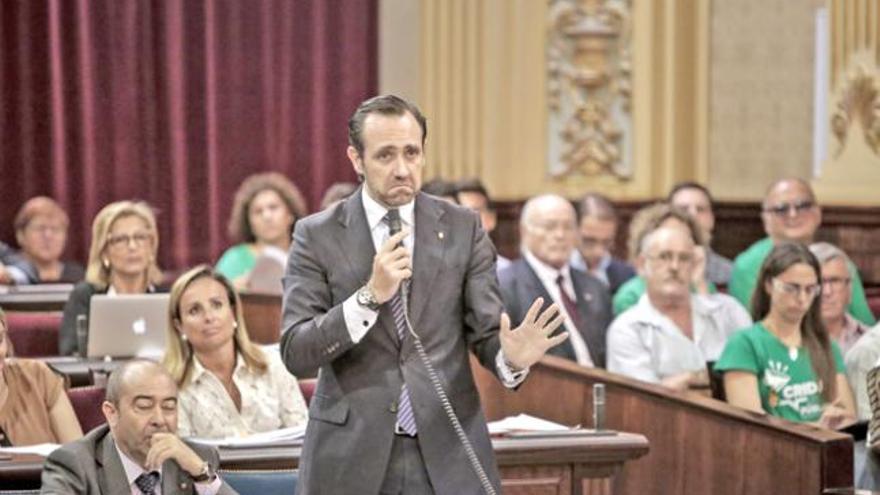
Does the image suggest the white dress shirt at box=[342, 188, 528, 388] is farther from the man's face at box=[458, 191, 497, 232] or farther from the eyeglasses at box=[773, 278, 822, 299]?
the man's face at box=[458, 191, 497, 232]

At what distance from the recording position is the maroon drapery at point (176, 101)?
8898mm

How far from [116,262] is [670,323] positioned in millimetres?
1885

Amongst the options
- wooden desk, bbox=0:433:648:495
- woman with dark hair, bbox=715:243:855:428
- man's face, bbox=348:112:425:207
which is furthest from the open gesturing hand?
woman with dark hair, bbox=715:243:855:428

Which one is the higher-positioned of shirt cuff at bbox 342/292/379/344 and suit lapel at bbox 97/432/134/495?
shirt cuff at bbox 342/292/379/344

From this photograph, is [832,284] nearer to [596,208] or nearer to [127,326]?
[596,208]

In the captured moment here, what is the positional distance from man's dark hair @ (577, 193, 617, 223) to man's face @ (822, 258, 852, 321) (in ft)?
4.78

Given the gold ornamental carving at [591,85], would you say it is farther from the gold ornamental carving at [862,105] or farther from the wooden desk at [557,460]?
the wooden desk at [557,460]

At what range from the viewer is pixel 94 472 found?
389 cm

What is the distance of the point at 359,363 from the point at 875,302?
14.5 feet

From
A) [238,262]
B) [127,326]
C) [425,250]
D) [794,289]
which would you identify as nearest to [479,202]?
[238,262]

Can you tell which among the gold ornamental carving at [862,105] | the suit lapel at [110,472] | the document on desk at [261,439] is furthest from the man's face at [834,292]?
the suit lapel at [110,472]

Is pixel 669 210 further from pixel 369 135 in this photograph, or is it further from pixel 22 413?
pixel 369 135

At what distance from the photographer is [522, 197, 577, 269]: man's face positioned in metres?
6.58

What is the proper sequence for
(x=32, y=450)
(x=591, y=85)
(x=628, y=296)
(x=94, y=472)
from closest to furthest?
(x=94, y=472) → (x=32, y=450) → (x=628, y=296) → (x=591, y=85)
